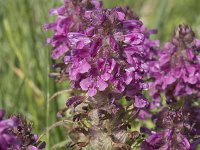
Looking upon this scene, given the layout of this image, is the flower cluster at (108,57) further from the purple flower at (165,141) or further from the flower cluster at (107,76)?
the purple flower at (165,141)

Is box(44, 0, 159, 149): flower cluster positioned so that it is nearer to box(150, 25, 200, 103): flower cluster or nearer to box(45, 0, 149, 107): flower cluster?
box(45, 0, 149, 107): flower cluster

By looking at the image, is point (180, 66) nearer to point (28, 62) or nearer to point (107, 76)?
point (107, 76)

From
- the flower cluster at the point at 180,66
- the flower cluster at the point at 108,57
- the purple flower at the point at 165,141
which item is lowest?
the purple flower at the point at 165,141

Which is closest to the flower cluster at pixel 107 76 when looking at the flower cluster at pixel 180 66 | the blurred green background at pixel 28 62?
the flower cluster at pixel 180 66

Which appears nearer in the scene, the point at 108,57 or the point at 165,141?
the point at 108,57

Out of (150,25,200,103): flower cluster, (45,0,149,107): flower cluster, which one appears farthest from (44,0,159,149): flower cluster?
(150,25,200,103): flower cluster

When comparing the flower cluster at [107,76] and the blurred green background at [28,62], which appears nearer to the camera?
the flower cluster at [107,76]

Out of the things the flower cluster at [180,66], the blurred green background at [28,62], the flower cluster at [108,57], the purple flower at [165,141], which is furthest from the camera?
the blurred green background at [28,62]

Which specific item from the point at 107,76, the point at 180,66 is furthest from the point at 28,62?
the point at 107,76

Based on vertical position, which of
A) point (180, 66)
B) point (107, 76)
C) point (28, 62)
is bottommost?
point (28, 62)
